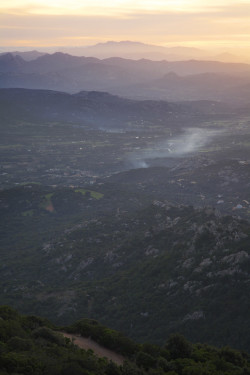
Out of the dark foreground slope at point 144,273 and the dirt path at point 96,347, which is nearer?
the dirt path at point 96,347

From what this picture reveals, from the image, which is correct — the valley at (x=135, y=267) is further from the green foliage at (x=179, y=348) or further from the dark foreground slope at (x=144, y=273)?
the green foliage at (x=179, y=348)

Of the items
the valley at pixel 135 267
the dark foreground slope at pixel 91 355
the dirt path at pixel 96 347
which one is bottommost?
the valley at pixel 135 267

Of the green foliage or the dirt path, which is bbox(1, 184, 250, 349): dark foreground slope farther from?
the dirt path

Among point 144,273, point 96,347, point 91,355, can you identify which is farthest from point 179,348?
point 144,273

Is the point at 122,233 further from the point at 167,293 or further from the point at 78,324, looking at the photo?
the point at 78,324

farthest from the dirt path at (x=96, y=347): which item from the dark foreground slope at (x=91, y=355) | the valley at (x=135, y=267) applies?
the valley at (x=135, y=267)

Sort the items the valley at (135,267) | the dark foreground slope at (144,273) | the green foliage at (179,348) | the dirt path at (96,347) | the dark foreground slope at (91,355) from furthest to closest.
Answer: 1. the valley at (135,267)
2. the dark foreground slope at (144,273)
3. the green foliage at (179,348)
4. the dirt path at (96,347)
5. the dark foreground slope at (91,355)

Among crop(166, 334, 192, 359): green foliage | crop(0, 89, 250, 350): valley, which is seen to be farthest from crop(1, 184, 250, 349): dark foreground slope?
crop(166, 334, 192, 359): green foliage

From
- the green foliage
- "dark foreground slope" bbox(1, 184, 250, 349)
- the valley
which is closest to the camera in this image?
the green foliage
